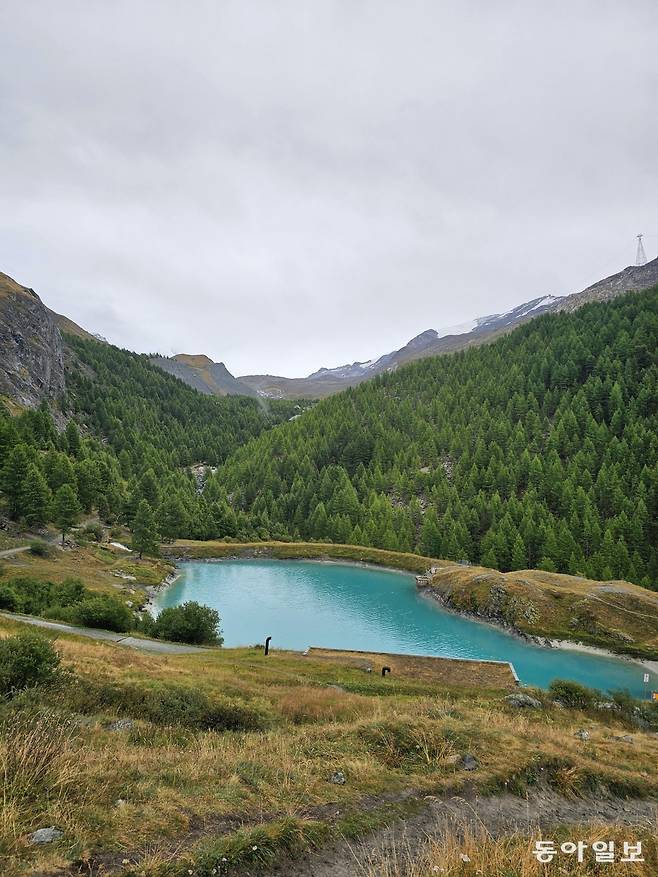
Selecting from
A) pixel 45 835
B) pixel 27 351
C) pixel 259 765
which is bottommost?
pixel 259 765

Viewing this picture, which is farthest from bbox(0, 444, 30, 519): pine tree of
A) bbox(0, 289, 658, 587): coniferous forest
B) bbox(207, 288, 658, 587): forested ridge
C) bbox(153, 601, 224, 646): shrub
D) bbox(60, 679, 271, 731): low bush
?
bbox(60, 679, 271, 731): low bush

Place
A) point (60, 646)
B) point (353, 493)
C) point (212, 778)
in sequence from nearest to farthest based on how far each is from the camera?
point (212, 778), point (60, 646), point (353, 493)

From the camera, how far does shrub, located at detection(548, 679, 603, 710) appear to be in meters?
28.6

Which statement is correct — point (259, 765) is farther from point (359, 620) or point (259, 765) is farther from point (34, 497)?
point (34, 497)

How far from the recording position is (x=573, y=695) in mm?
28969

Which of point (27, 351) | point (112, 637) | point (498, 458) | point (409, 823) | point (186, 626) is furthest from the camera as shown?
point (27, 351)

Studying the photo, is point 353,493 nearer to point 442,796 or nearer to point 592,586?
point 592,586

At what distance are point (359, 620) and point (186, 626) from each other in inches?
1110

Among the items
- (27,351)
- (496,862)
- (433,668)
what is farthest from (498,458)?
(27,351)

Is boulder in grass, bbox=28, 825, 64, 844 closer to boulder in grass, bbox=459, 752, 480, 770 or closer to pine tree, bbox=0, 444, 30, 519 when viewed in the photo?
boulder in grass, bbox=459, 752, 480, 770

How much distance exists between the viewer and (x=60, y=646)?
23547 millimetres

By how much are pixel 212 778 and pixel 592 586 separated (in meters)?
66.3

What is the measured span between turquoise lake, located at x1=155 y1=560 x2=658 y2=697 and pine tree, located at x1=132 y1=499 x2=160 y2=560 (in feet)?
29.4

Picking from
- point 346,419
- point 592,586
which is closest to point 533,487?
point 592,586
